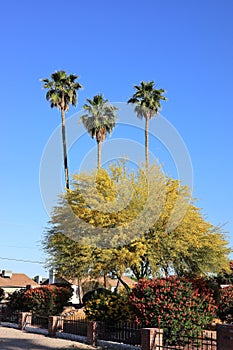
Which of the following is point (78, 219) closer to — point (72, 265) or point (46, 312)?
point (72, 265)

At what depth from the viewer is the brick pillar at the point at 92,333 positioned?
20844mm

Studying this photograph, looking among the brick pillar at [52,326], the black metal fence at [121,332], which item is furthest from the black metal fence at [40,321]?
the black metal fence at [121,332]

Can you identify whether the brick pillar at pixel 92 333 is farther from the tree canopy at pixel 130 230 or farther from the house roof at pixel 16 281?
the house roof at pixel 16 281

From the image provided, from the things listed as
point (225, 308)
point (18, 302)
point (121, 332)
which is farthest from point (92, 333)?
point (18, 302)

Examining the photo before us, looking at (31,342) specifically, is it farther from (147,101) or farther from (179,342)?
(147,101)

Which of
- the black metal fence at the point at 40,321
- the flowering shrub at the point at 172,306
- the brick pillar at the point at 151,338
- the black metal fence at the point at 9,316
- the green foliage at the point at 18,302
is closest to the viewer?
the brick pillar at the point at 151,338

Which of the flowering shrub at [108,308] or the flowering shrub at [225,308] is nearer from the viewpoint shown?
the flowering shrub at [108,308]

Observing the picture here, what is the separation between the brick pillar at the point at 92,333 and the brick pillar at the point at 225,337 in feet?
23.2

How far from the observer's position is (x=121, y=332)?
20.5m

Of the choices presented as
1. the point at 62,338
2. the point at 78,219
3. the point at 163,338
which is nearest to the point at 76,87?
the point at 78,219

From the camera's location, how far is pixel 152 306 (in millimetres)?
18828

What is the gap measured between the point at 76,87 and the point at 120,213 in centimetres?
2130

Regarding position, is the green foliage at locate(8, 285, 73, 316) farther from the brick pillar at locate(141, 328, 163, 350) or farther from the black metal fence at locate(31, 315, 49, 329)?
the brick pillar at locate(141, 328, 163, 350)

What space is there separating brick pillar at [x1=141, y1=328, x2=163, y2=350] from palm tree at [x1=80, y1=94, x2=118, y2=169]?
107ft
